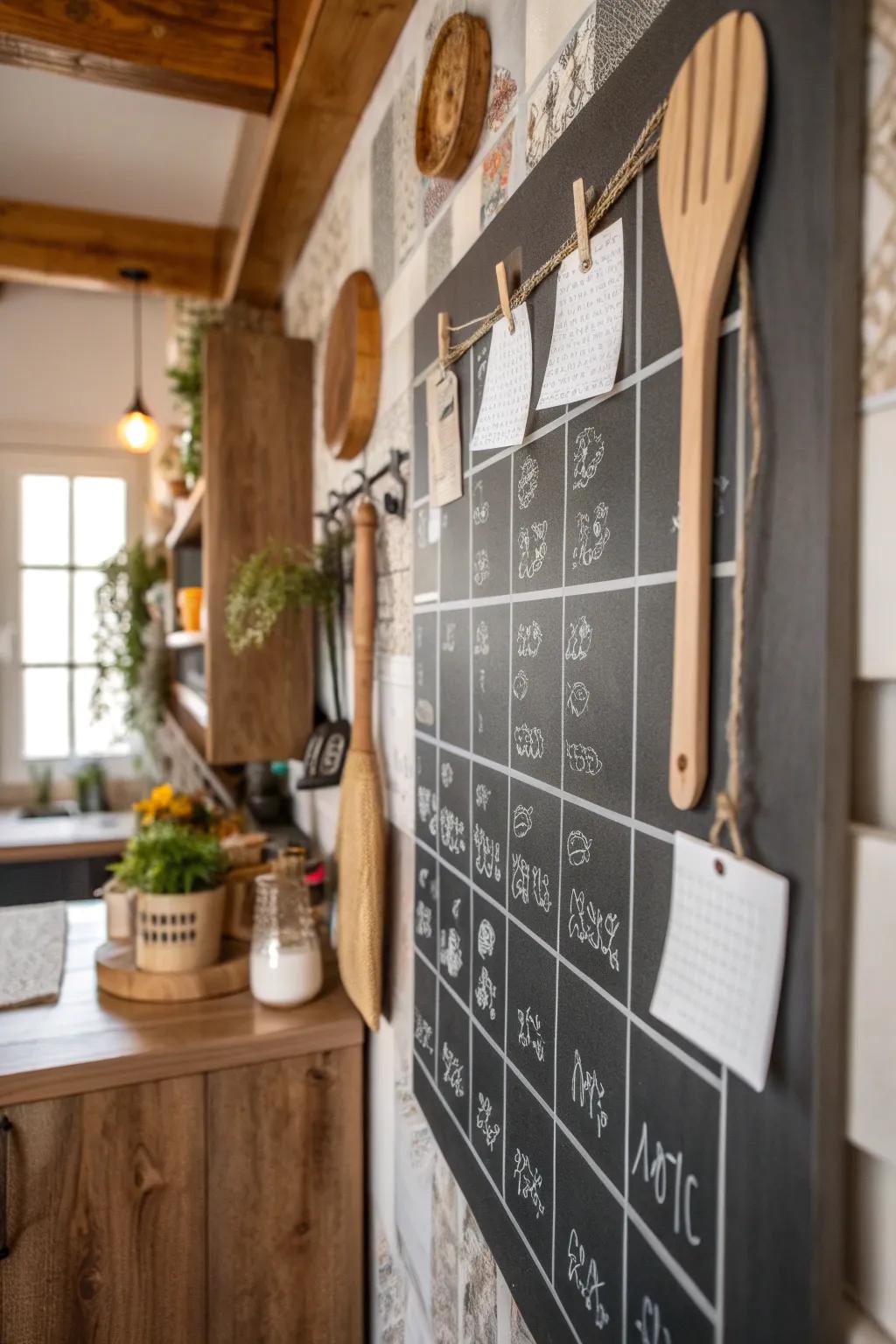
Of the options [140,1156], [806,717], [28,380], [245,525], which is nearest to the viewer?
[806,717]

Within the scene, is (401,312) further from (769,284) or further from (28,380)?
(28,380)

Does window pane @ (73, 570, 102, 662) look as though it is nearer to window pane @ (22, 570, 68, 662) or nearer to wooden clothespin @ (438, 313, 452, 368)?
window pane @ (22, 570, 68, 662)

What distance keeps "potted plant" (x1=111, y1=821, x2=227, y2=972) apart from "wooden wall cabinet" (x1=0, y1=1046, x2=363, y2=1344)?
0.24 m

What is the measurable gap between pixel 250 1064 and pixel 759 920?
114 centimetres

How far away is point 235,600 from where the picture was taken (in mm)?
1756

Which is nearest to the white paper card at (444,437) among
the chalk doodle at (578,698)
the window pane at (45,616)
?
the chalk doodle at (578,698)

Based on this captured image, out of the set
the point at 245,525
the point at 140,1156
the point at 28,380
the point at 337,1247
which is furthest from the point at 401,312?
the point at 28,380

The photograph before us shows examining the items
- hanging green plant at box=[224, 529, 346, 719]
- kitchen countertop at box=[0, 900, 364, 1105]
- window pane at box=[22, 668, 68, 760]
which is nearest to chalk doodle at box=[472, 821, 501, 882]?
kitchen countertop at box=[0, 900, 364, 1105]

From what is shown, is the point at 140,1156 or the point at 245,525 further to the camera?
the point at 245,525

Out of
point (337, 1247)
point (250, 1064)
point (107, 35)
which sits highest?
point (107, 35)

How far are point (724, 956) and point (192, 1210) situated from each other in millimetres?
1219

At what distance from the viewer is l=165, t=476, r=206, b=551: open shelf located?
7.02 ft

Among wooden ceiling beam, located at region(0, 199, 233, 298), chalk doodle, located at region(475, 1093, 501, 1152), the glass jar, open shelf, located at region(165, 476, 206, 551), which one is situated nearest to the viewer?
chalk doodle, located at region(475, 1093, 501, 1152)

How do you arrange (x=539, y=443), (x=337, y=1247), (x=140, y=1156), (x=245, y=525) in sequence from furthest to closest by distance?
(x=245, y=525), (x=337, y=1247), (x=140, y=1156), (x=539, y=443)
